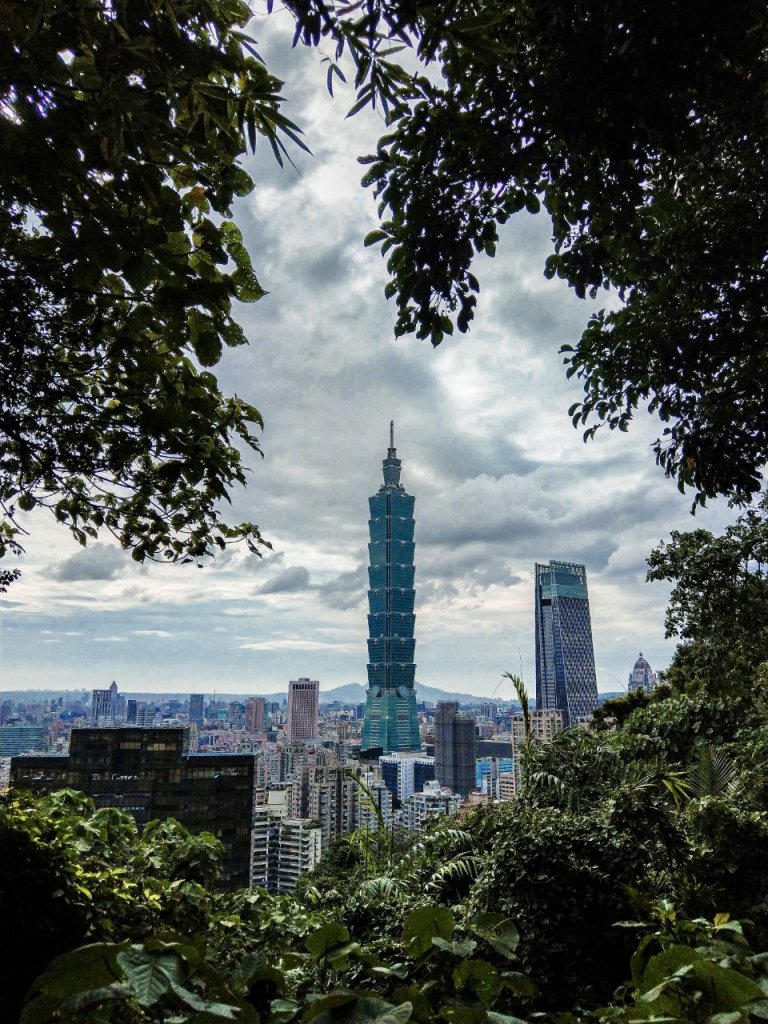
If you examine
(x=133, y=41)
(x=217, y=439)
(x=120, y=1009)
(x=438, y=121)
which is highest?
(x=438, y=121)

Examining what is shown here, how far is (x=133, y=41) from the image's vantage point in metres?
0.98

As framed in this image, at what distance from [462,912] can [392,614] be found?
80627 millimetres

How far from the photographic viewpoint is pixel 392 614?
3233 inches

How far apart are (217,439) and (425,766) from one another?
53.0m

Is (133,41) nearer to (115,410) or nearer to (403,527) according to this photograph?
(115,410)

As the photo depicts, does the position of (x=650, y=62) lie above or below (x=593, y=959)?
above

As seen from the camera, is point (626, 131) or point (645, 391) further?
point (645, 391)

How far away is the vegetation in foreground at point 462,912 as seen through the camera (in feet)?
2.15

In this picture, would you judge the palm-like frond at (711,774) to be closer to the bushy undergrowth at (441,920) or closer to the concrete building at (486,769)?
the bushy undergrowth at (441,920)

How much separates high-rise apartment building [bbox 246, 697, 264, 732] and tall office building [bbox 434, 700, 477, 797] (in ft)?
127

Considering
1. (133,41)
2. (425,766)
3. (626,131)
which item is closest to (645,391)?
(626,131)

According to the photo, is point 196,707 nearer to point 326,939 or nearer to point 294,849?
point 294,849

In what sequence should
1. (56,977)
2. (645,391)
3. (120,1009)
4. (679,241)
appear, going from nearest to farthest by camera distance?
(56,977) → (120,1009) → (679,241) → (645,391)

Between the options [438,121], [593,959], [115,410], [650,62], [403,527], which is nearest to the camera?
[650,62]
